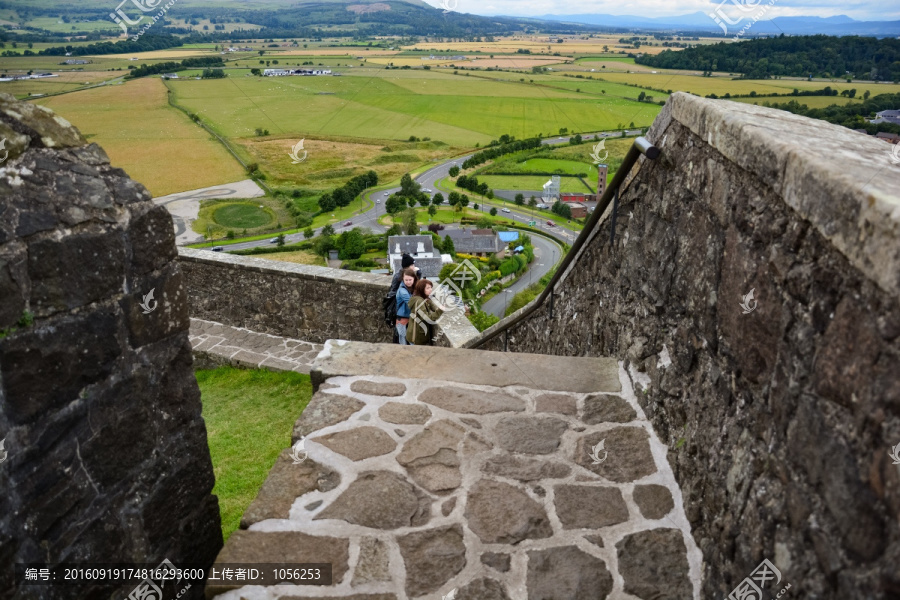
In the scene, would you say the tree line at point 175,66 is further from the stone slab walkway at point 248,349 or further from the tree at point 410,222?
the stone slab walkway at point 248,349

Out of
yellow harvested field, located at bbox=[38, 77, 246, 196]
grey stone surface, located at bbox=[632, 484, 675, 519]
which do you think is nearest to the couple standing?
grey stone surface, located at bbox=[632, 484, 675, 519]

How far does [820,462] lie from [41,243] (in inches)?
91.6

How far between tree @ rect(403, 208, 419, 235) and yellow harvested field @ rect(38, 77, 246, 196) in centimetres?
875

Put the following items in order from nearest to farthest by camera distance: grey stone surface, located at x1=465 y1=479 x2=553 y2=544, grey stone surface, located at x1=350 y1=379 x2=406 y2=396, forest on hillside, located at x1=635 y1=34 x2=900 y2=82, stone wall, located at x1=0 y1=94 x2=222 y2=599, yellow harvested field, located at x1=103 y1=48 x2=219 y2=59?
stone wall, located at x1=0 y1=94 x2=222 y2=599 < grey stone surface, located at x1=465 y1=479 x2=553 y2=544 < grey stone surface, located at x1=350 y1=379 x2=406 y2=396 < forest on hillside, located at x1=635 y1=34 x2=900 y2=82 < yellow harvested field, located at x1=103 y1=48 x2=219 y2=59

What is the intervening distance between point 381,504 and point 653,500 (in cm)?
123

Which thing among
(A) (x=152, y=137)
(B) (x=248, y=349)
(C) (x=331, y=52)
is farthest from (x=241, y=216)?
(C) (x=331, y=52)

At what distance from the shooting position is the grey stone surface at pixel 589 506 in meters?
2.56

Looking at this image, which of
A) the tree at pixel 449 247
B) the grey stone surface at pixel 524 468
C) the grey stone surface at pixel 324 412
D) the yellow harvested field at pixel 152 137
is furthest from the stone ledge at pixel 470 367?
the tree at pixel 449 247

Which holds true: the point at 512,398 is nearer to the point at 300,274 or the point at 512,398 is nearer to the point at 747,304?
the point at 747,304

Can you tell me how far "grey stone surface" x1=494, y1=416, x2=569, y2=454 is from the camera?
3.04 m

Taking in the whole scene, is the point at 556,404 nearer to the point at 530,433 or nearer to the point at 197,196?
the point at 530,433

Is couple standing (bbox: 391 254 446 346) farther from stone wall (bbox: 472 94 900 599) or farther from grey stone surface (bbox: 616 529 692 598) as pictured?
grey stone surface (bbox: 616 529 692 598)

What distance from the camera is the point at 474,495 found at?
8.91 feet

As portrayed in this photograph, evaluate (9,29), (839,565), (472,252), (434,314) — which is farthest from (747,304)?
(472,252)
